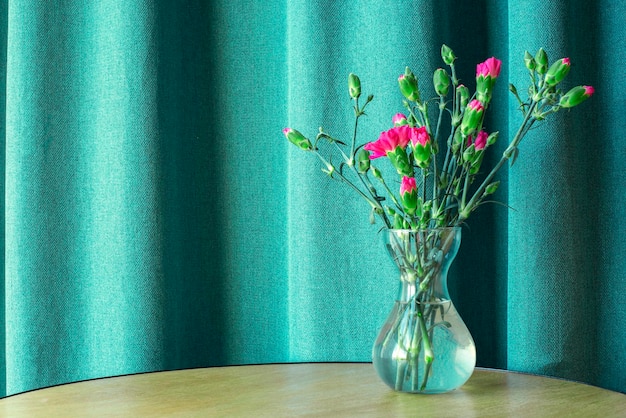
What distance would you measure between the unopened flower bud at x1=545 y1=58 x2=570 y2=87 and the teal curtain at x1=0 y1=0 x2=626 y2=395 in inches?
7.6

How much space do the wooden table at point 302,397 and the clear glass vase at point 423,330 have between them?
0.9 inches

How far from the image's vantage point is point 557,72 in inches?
33.1

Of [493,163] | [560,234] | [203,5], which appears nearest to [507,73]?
[493,163]

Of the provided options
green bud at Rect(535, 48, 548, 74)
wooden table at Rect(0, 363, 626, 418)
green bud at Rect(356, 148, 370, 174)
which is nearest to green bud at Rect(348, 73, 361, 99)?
green bud at Rect(356, 148, 370, 174)

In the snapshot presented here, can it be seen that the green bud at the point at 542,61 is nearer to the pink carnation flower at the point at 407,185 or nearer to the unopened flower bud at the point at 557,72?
the unopened flower bud at the point at 557,72

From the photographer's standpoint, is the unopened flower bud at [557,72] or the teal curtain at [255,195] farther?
the teal curtain at [255,195]

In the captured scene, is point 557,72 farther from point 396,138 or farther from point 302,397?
point 302,397

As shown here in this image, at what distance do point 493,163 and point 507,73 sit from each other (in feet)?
0.45

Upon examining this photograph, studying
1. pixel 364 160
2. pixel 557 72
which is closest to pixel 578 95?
pixel 557 72

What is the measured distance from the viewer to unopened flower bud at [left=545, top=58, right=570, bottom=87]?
83cm

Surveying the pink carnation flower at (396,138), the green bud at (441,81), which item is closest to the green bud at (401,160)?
the pink carnation flower at (396,138)

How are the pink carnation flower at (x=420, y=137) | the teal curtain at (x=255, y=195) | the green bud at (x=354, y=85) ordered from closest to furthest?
the pink carnation flower at (x=420, y=137), the green bud at (x=354, y=85), the teal curtain at (x=255, y=195)

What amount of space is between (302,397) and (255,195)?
445 mm

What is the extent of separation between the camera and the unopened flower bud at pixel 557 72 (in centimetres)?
83
